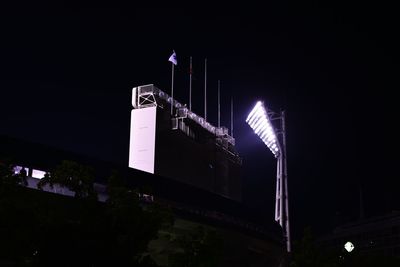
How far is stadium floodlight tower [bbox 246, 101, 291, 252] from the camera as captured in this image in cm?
5263

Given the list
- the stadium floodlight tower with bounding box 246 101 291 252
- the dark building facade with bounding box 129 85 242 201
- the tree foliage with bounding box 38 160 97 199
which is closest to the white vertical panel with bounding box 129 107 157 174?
the dark building facade with bounding box 129 85 242 201

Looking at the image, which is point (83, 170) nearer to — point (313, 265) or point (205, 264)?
point (205, 264)

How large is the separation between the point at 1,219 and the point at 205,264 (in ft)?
47.4

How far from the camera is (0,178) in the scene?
91.1 ft

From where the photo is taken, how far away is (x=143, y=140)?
5953 centimetres

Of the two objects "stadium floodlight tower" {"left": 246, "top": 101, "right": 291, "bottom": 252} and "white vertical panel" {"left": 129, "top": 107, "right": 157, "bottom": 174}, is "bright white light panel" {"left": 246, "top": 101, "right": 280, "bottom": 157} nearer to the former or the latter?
"stadium floodlight tower" {"left": 246, "top": 101, "right": 291, "bottom": 252}

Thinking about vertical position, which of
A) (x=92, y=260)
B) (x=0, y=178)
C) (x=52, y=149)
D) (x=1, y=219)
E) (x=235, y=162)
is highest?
(x=235, y=162)

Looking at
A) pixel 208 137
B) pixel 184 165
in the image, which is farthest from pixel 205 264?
pixel 208 137

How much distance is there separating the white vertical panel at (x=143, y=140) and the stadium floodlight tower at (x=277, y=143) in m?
9.99

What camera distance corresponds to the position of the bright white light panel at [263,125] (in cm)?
5741

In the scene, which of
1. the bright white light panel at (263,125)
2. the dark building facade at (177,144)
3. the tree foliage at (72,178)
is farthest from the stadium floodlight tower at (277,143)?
the tree foliage at (72,178)

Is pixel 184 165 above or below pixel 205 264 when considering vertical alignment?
above

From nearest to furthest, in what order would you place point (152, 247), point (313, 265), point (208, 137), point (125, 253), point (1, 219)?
point (1, 219) → point (125, 253) → point (313, 265) → point (152, 247) → point (208, 137)

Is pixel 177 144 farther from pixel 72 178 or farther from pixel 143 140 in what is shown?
pixel 72 178
